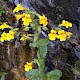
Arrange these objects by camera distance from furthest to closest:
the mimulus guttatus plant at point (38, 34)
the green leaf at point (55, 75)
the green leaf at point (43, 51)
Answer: the green leaf at point (55, 75) → the green leaf at point (43, 51) → the mimulus guttatus plant at point (38, 34)

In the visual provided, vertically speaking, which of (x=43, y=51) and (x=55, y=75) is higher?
(x=43, y=51)

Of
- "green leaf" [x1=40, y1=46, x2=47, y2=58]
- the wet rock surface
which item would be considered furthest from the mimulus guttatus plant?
the wet rock surface

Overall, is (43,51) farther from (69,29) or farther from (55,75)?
(69,29)

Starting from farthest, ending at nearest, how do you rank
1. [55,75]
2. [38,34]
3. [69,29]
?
[69,29] → [55,75] → [38,34]

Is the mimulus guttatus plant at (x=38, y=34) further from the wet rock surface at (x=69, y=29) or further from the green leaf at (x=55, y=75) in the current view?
the wet rock surface at (x=69, y=29)

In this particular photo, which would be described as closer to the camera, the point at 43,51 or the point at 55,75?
the point at 43,51

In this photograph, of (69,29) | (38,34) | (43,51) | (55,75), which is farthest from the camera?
(69,29)

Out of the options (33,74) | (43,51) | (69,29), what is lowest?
(33,74)

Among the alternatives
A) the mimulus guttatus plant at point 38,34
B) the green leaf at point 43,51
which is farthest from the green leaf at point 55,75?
the green leaf at point 43,51

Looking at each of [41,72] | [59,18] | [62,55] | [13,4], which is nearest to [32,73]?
[41,72]

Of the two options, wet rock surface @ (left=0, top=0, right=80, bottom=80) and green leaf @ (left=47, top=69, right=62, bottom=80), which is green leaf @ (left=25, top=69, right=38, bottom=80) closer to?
green leaf @ (left=47, top=69, right=62, bottom=80)

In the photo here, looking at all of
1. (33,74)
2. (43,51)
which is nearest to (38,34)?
(43,51)

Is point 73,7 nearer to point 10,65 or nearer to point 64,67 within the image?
point 64,67
